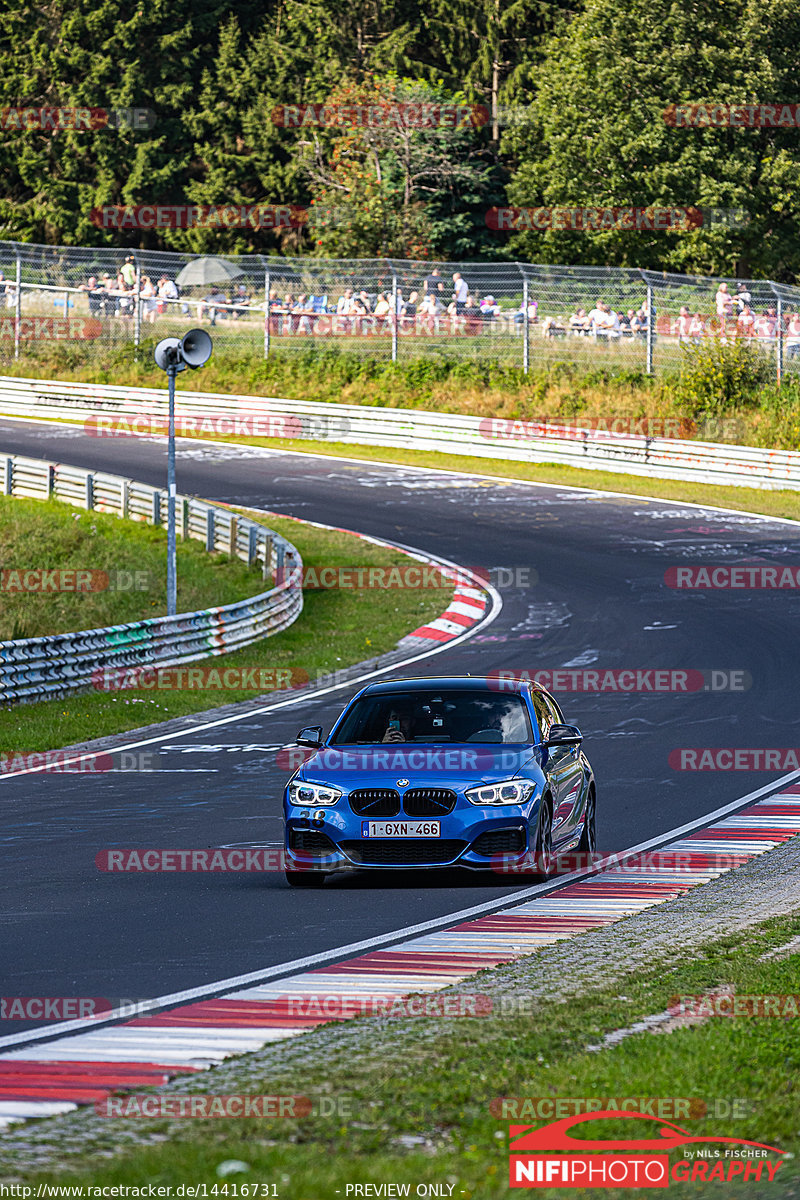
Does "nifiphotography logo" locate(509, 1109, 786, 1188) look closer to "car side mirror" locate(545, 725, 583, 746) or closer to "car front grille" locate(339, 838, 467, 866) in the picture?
"car front grille" locate(339, 838, 467, 866)

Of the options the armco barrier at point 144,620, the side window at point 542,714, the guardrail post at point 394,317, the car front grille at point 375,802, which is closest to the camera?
the car front grille at point 375,802

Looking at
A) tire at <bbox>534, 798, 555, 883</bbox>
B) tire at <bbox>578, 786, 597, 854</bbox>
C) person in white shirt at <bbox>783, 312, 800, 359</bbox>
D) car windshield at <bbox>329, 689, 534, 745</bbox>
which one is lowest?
tire at <bbox>578, 786, 597, 854</bbox>

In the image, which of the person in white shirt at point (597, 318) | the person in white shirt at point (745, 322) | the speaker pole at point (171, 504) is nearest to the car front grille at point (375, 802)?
the speaker pole at point (171, 504)

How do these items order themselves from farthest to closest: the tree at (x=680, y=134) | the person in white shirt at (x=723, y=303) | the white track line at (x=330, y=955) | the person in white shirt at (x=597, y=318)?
the tree at (x=680, y=134)
the person in white shirt at (x=597, y=318)
the person in white shirt at (x=723, y=303)
the white track line at (x=330, y=955)

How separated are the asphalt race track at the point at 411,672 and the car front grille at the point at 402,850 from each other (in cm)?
21

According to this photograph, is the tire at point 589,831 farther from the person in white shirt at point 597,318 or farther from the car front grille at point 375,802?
the person in white shirt at point 597,318

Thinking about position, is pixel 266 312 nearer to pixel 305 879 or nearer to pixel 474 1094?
pixel 305 879

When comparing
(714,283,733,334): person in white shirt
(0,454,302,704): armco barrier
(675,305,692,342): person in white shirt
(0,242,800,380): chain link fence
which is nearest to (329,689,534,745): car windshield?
(0,454,302,704): armco barrier

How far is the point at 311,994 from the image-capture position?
7.23 meters

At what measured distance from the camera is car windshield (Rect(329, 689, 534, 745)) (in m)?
11.3

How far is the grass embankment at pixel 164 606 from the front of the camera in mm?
19391

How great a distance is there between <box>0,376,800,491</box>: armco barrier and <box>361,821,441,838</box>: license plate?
27.8m

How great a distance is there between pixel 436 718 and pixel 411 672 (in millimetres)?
10673

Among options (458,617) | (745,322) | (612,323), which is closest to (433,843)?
(458,617)
